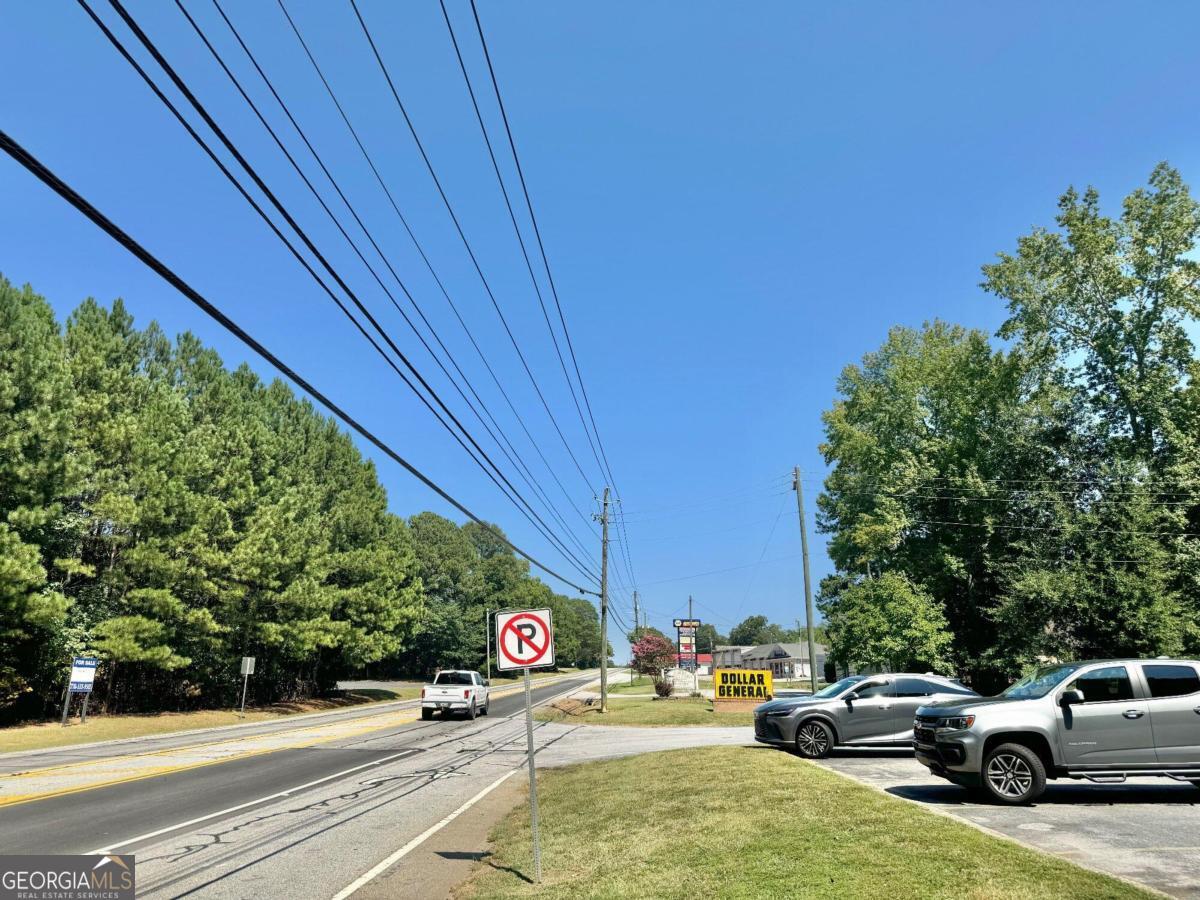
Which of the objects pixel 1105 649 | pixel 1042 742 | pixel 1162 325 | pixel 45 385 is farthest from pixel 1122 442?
pixel 45 385

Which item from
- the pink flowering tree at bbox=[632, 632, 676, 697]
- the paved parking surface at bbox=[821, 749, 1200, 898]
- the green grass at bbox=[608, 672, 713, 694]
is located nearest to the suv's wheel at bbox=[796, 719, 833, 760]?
the paved parking surface at bbox=[821, 749, 1200, 898]

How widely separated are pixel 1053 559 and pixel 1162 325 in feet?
37.7

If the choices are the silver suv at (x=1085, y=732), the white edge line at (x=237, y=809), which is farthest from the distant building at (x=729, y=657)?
the silver suv at (x=1085, y=732)

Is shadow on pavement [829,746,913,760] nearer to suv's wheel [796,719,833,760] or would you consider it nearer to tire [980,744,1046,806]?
suv's wheel [796,719,833,760]

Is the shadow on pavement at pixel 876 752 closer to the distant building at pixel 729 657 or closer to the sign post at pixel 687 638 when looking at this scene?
the sign post at pixel 687 638

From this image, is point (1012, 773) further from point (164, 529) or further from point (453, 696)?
point (164, 529)

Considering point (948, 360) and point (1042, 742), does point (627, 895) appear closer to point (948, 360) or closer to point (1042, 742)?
point (1042, 742)

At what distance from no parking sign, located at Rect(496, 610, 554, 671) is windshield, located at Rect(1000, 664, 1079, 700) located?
258 inches

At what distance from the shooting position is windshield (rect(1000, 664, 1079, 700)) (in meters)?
9.42

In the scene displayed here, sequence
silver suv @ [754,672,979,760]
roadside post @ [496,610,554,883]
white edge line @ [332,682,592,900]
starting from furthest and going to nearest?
1. silver suv @ [754,672,979,760]
2. roadside post @ [496,610,554,883]
3. white edge line @ [332,682,592,900]

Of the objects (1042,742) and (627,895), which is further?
(1042,742)

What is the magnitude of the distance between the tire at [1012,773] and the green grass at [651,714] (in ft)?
61.8

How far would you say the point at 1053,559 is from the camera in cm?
2970

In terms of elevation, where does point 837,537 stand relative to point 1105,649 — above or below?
above
